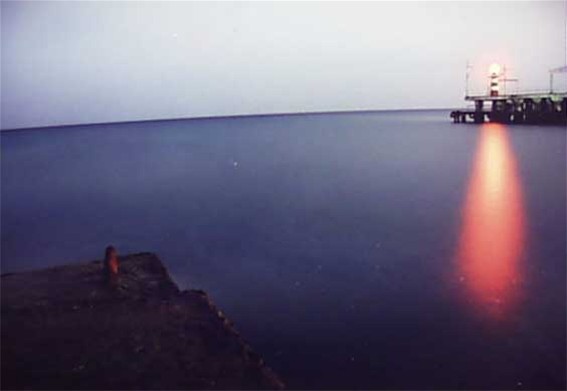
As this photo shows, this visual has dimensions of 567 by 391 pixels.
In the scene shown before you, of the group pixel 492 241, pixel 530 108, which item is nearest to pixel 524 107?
pixel 530 108

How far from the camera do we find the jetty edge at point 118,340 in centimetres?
805

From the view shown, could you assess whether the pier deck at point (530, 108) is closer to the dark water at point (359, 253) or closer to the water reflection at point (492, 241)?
the dark water at point (359, 253)

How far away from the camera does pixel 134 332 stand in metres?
9.66

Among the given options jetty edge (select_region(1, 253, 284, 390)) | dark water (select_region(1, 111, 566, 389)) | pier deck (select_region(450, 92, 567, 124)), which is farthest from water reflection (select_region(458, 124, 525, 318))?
pier deck (select_region(450, 92, 567, 124))

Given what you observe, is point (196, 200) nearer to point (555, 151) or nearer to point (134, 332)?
point (134, 332)

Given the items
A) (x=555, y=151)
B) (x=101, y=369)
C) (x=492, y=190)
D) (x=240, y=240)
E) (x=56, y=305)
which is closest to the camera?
(x=101, y=369)

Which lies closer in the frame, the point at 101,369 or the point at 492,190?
the point at 101,369

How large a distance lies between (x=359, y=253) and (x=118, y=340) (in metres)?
12.9

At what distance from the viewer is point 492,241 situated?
2227 cm

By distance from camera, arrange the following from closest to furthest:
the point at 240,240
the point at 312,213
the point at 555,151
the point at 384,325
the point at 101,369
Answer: the point at 101,369
the point at 384,325
the point at 240,240
the point at 312,213
the point at 555,151

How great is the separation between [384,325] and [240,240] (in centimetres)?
1213

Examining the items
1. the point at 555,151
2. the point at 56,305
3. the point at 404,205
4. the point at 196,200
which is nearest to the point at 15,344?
the point at 56,305

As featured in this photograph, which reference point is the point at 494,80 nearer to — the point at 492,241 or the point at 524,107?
the point at 524,107

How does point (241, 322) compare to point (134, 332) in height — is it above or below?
below
